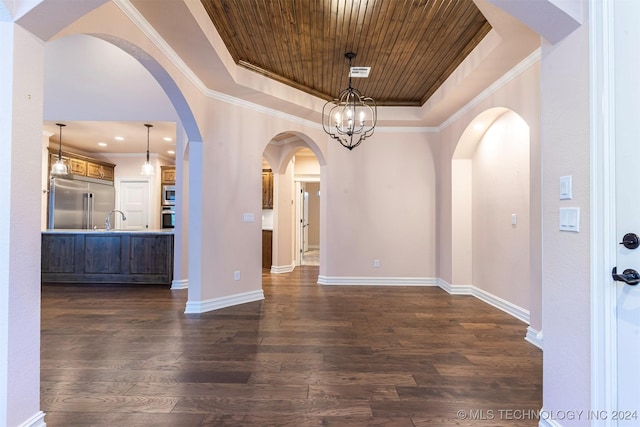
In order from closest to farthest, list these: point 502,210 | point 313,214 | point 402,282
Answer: point 502,210 < point 402,282 < point 313,214

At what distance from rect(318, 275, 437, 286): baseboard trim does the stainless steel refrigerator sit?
5.83 meters

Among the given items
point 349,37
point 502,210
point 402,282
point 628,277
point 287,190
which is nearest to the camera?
point 628,277

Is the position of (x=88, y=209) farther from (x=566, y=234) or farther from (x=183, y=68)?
(x=566, y=234)

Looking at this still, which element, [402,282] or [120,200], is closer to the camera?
[402,282]

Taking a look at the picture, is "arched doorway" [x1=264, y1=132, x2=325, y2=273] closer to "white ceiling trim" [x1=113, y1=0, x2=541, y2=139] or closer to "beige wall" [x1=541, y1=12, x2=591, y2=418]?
"white ceiling trim" [x1=113, y1=0, x2=541, y2=139]

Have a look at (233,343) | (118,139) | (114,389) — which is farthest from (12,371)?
(118,139)

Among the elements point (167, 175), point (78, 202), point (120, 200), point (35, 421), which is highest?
point (167, 175)

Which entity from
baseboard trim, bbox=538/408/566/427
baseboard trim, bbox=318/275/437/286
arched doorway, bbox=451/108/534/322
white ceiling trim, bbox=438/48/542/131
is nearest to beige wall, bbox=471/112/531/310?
arched doorway, bbox=451/108/534/322

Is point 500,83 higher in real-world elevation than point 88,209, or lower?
higher

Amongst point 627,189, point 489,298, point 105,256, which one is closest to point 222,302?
point 105,256

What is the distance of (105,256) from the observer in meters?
5.16

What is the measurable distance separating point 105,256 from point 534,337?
622 centimetres

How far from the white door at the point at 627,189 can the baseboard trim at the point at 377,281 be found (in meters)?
3.83

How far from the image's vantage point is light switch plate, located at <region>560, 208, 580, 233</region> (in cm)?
141
